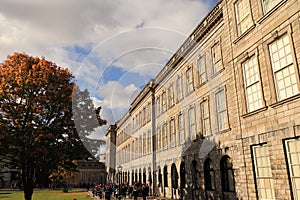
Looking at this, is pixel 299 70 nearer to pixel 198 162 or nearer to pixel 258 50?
pixel 258 50

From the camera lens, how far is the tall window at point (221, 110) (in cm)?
1702

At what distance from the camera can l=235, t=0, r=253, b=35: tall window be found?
47.4 feet

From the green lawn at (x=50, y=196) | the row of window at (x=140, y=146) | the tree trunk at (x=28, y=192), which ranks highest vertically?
the row of window at (x=140, y=146)

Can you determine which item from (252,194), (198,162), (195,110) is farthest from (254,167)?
(195,110)

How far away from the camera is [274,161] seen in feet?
38.3

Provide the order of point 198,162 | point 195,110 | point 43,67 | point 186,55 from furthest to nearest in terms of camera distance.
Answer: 1. point 186,55
2. point 195,110
3. point 198,162
4. point 43,67

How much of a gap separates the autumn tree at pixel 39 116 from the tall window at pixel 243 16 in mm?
11912

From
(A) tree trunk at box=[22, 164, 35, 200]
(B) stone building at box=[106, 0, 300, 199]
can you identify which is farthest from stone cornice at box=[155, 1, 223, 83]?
(A) tree trunk at box=[22, 164, 35, 200]

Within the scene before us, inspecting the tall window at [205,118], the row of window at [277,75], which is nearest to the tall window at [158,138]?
the tall window at [205,118]

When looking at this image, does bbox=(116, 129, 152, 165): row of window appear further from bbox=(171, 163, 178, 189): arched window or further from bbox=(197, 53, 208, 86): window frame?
bbox=(197, 53, 208, 86): window frame

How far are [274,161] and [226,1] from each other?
1041 centimetres

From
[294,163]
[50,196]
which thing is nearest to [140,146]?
[50,196]

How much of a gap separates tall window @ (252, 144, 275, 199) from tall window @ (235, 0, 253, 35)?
6.72 metres

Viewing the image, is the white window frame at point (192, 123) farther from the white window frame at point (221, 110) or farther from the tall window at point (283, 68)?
the tall window at point (283, 68)
